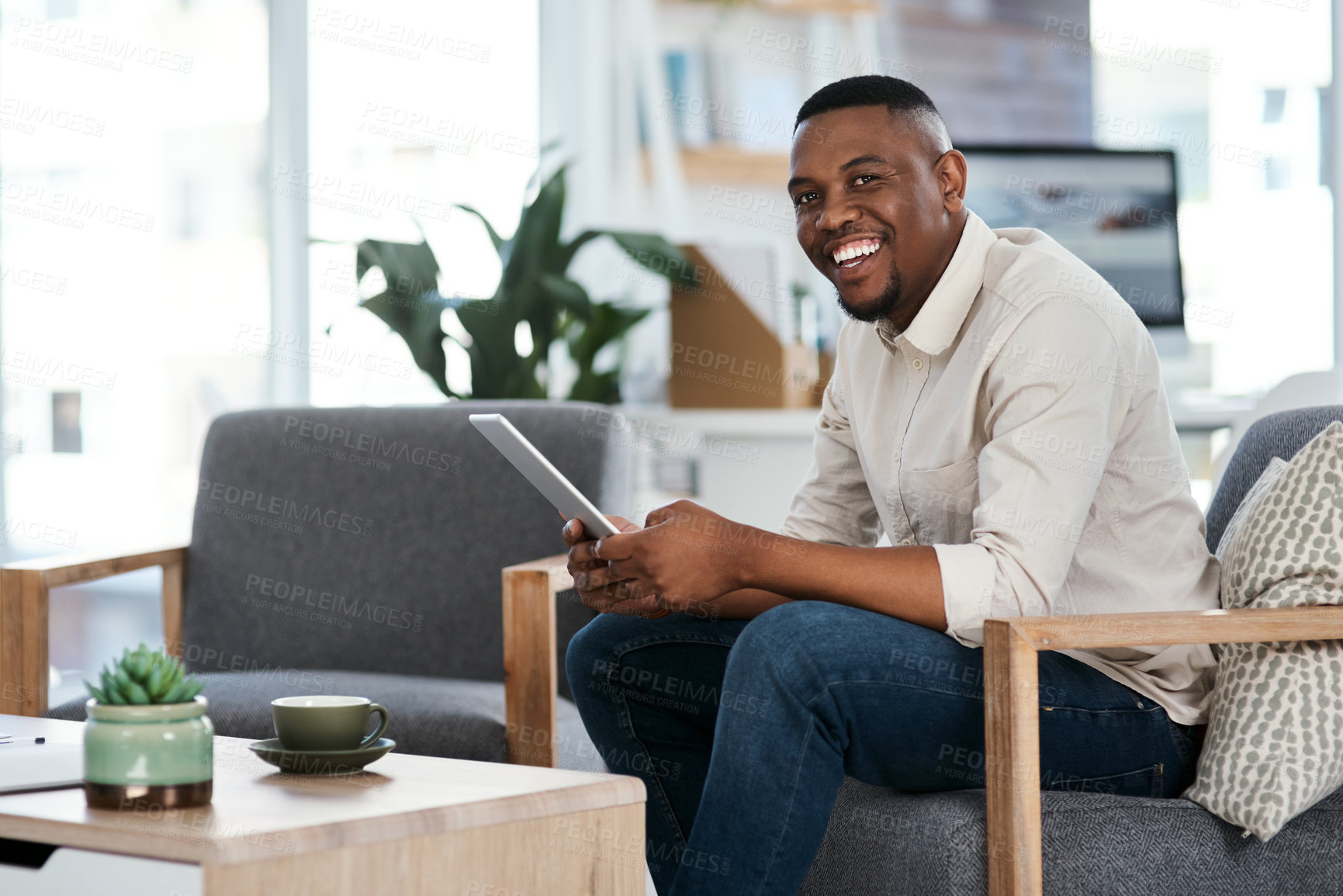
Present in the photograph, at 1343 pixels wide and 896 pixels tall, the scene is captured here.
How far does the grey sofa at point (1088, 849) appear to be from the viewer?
1.33 m

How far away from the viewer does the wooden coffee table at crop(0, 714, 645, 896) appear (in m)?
1.01

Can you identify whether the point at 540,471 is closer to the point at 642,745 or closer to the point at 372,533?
the point at 642,745

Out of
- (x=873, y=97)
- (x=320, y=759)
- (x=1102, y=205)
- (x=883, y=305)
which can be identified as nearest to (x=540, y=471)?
(x=320, y=759)

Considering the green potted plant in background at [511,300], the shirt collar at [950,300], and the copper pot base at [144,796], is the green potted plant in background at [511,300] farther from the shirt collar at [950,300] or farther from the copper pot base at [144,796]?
the copper pot base at [144,796]

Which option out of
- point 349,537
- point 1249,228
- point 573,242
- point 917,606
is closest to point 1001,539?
point 917,606

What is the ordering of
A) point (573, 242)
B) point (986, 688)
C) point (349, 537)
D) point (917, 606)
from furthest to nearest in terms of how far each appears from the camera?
point (573, 242)
point (349, 537)
point (917, 606)
point (986, 688)

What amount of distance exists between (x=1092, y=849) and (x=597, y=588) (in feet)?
2.04

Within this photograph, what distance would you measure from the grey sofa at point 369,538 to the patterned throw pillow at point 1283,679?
3.38 feet

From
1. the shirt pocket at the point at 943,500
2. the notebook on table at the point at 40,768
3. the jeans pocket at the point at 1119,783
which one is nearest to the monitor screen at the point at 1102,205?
the shirt pocket at the point at 943,500

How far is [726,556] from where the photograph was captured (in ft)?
4.68

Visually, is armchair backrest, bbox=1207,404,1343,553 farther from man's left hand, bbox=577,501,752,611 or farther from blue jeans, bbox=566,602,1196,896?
man's left hand, bbox=577,501,752,611

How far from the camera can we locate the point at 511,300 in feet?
10.3

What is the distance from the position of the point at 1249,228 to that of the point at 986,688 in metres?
2.91

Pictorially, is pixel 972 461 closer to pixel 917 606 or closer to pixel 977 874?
pixel 917 606
